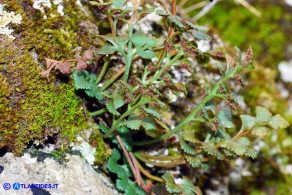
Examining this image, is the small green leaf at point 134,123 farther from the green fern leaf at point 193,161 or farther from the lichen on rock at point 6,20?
the lichen on rock at point 6,20

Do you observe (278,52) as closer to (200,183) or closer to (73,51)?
(200,183)

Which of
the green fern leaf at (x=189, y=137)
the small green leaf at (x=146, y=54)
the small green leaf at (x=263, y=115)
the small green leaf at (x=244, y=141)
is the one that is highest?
the small green leaf at (x=146, y=54)

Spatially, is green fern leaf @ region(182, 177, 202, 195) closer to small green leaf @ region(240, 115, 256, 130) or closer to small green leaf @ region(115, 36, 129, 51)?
small green leaf @ region(240, 115, 256, 130)

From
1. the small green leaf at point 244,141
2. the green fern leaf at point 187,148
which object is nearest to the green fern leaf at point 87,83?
the green fern leaf at point 187,148

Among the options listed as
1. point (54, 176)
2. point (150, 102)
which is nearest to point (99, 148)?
point (54, 176)

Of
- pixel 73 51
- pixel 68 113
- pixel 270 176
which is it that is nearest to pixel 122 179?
pixel 68 113

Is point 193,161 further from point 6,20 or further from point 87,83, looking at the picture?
point 6,20

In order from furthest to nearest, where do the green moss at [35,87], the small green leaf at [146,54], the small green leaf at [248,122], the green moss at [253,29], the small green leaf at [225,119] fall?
1. the green moss at [253,29]
2. the small green leaf at [225,119]
3. the small green leaf at [248,122]
4. the small green leaf at [146,54]
5. the green moss at [35,87]
